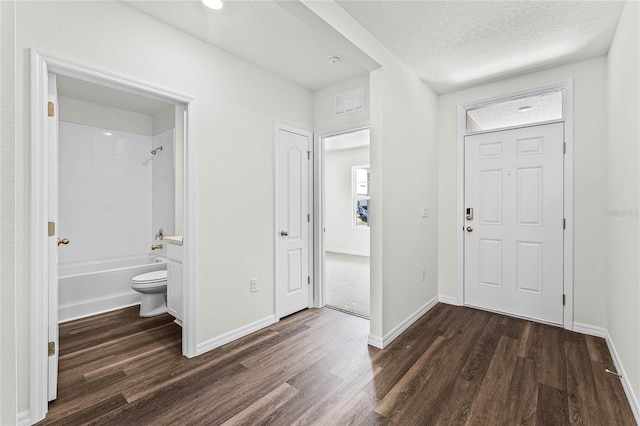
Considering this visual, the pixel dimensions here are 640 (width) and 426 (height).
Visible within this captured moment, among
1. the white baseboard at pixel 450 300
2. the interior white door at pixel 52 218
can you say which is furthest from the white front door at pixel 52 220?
the white baseboard at pixel 450 300

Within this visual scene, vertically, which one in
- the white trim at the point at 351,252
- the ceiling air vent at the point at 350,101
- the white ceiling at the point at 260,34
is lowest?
the white trim at the point at 351,252

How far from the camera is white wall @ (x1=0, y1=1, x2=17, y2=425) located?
0.72m

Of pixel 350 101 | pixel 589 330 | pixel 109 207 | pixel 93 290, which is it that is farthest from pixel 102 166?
pixel 589 330

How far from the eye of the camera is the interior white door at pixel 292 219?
10.3 ft

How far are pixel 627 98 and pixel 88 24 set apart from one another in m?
3.45

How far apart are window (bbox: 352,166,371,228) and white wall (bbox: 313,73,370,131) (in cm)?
Answer: 379

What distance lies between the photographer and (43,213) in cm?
168

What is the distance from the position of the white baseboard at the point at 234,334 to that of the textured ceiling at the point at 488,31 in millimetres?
2741

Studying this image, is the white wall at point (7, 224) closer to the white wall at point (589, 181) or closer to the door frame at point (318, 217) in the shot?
the door frame at point (318, 217)

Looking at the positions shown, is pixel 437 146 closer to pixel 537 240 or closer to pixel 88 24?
pixel 537 240

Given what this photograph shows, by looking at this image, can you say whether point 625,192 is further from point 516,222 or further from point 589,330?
point 589,330

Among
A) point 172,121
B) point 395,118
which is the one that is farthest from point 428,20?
point 172,121

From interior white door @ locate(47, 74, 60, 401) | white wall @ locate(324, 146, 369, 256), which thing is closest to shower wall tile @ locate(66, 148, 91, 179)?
interior white door @ locate(47, 74, 60, 401)

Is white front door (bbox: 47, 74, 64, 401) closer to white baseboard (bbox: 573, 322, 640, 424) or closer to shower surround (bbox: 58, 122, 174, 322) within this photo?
shower surround (bbox: 58, 122, 174, 322)
